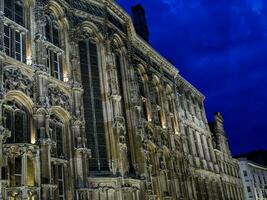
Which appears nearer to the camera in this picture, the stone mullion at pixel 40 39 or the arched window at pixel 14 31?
the arched window at pixel 14 31

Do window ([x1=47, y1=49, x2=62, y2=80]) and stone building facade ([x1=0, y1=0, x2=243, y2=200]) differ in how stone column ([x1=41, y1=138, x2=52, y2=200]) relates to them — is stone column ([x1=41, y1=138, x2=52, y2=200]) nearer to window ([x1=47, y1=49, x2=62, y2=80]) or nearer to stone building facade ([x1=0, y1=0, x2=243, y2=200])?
stone building facade ([x1=0, y1=0, x2=243, y2=200])

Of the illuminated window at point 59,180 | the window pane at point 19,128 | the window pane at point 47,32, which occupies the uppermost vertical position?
the window pane at point 47,32

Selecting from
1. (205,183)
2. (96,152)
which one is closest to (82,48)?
(96,152)

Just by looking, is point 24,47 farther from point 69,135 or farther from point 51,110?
point 69,135

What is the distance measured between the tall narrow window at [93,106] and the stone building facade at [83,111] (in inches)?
2.9

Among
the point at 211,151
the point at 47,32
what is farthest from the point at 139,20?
the point at 47,32

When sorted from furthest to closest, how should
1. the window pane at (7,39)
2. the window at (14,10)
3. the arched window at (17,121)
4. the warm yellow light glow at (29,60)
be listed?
the window at (14,10) → the warm yellow light glow at (29,60) → the window pane at (7,39) → the arched window at (17,121)

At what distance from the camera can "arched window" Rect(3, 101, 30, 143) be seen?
65.5ft

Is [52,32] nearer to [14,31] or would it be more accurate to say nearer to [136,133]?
[14,31]

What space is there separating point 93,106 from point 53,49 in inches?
196

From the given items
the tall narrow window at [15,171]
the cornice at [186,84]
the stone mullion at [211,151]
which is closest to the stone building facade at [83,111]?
the tall narrow window at [15,171]

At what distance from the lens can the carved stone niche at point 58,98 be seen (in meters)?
23.1

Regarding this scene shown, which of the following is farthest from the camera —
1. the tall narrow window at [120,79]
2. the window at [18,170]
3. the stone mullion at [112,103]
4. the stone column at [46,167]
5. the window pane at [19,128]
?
the tall narrow window at [120,79]

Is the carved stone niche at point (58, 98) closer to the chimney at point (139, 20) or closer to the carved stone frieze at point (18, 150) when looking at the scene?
the carved stone frieze at point (18, 150)
